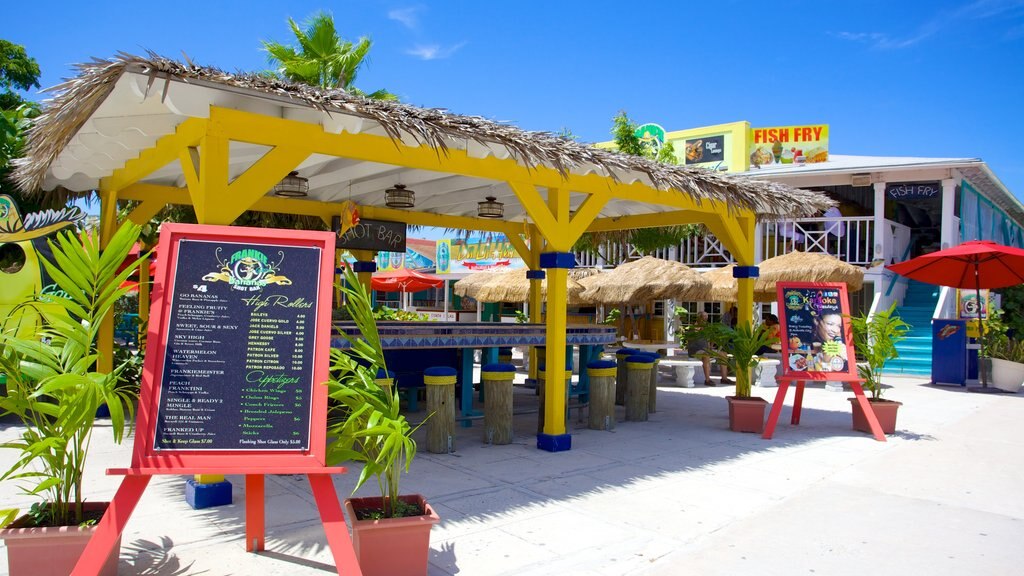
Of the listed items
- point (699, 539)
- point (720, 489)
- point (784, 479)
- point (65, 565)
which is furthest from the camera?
point (784, 479)

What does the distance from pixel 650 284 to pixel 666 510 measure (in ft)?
29.9

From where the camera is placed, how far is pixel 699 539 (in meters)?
4.44

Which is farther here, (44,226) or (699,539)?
(44,226)

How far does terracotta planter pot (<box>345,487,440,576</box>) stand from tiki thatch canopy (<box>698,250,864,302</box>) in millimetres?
11655

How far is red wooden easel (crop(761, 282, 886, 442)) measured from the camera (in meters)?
7.72

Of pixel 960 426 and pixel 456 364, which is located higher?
pixel 456 364

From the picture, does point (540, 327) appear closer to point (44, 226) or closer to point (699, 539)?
point (699, 539)

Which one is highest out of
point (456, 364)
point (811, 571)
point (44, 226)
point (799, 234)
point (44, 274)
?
point (799, 234)

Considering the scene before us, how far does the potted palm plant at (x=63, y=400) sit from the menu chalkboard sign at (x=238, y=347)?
26 cm

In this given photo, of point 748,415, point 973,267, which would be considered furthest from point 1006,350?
point 748,415

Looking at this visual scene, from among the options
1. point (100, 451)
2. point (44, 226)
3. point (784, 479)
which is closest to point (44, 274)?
point (44, 226)

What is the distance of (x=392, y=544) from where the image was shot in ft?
11.5

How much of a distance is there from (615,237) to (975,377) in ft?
25.6

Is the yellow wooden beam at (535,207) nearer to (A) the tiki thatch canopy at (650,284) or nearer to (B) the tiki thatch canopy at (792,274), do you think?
(A) the tiki thatch canopy at (650,284)
